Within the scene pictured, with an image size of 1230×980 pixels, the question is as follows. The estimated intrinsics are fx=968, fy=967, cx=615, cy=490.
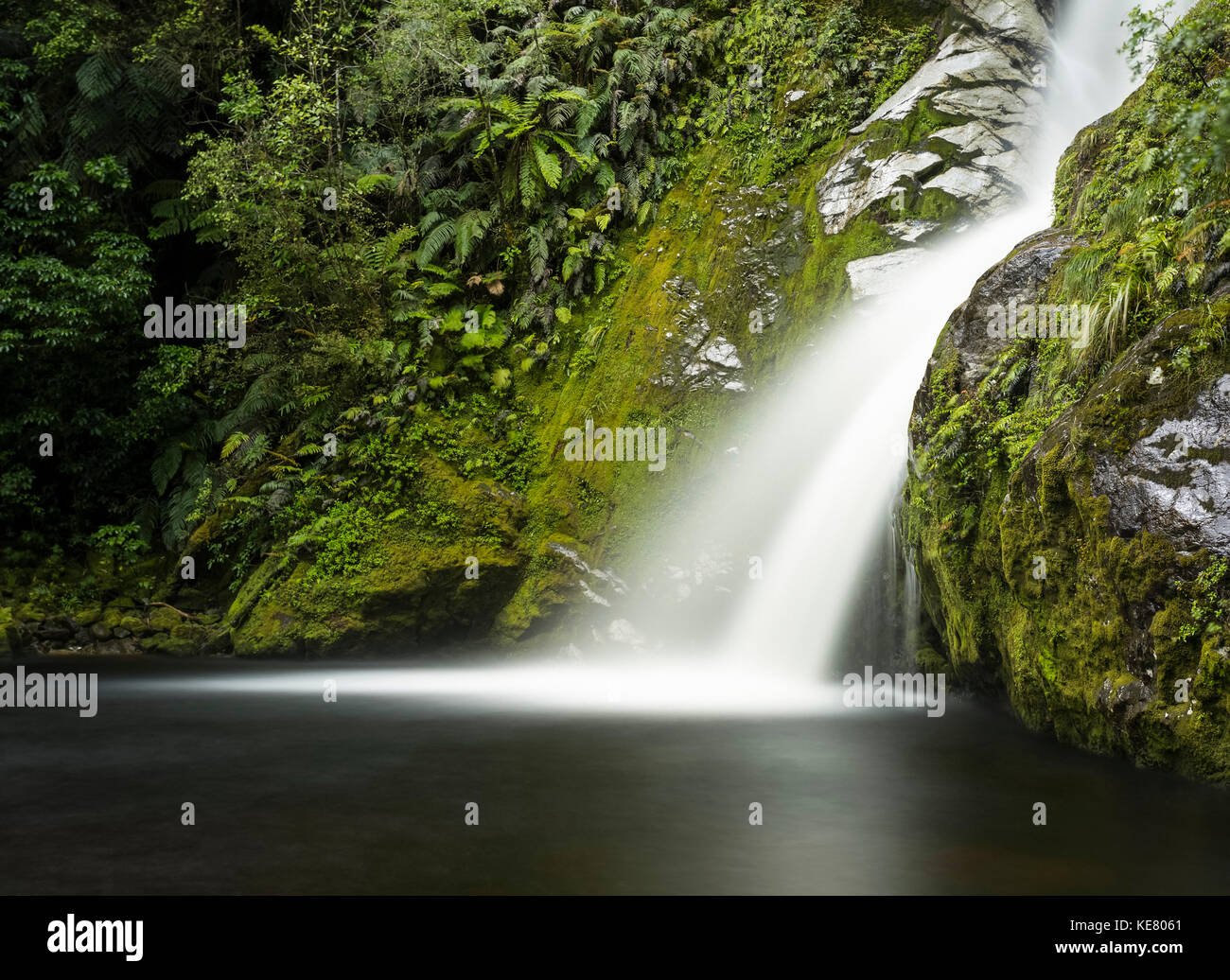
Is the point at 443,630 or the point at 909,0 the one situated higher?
the point at 909,0

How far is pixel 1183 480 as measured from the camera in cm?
603

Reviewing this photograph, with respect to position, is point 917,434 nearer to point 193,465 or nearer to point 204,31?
point 193,465

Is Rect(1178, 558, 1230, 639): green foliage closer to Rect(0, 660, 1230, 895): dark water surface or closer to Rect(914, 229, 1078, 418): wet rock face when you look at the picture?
Rect(0, 660, 1230, 895): dark water surface

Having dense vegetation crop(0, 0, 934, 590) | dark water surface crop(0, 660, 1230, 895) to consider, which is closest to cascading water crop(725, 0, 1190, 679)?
dark water surface crop(0, 660, 1230, 895)

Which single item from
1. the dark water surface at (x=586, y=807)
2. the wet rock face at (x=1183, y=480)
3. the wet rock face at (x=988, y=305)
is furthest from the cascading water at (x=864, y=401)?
the wet rock face at (x=1183, y=480)

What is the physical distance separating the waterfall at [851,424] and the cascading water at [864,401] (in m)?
0.02

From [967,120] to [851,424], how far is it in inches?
205

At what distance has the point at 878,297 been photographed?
12.5 meters

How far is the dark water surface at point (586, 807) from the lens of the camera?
4242 mm

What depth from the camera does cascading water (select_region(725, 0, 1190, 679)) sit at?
10383 millimetres

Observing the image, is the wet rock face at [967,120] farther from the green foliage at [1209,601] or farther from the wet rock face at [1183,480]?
the green foliage at [1209,601]

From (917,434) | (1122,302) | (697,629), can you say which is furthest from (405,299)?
(1122,302)

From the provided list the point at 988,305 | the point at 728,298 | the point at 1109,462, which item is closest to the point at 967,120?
the point at 728,298
